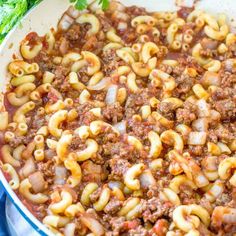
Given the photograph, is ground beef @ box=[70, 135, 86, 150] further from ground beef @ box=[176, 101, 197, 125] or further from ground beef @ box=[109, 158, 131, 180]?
ground beef @ box=[176, 101, 197, 125]

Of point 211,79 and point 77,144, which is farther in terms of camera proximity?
point 211,79

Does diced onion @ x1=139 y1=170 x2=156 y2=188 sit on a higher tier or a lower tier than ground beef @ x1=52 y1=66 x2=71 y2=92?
lower

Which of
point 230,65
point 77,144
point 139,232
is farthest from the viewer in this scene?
point 230,65

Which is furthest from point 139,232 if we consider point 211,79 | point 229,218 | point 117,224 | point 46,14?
point 46,14

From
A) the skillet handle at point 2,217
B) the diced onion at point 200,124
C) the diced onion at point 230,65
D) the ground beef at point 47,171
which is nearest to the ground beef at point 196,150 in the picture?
the diced onion at point 200,124

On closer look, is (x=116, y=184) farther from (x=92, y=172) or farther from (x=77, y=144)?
(x=77, y=144)

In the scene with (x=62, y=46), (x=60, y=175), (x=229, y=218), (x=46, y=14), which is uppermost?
(x=46, y=14)

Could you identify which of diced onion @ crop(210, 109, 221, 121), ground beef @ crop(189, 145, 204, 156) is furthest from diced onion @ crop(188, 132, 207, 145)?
diced onion @ crop(210, 109, 221, 121)
